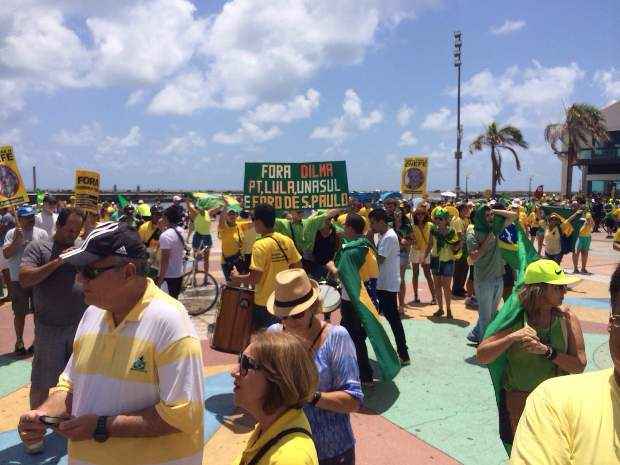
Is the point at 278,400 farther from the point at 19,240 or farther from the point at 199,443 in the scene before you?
the point at 19,240

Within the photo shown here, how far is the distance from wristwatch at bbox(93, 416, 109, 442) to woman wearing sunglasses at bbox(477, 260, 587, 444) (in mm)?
2043

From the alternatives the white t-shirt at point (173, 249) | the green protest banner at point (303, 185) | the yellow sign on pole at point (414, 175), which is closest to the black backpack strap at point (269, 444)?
the white t-shirt at point (173, 249)

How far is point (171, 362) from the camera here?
6.42 ft

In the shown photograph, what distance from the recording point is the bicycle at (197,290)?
862 centimetres

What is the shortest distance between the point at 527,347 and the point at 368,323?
2558 mm

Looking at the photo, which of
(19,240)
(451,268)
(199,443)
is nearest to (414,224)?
(451,268)

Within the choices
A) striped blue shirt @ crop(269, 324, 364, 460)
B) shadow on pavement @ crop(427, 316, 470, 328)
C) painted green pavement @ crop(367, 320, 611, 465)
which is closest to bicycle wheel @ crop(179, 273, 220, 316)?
painted green pavement @ crop(367, 320, 611, 465)

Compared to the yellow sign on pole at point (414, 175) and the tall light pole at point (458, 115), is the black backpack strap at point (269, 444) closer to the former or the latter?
the yellow sign on pole at point (414, 175)

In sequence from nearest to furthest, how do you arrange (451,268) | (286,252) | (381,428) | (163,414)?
(163,414)
(381,428)
(286,252)
(451,268)

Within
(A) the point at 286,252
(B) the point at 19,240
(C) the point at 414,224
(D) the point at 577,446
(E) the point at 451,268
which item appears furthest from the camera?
(C) the point at 414,224

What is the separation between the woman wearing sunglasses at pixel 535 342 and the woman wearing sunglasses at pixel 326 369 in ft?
2.95

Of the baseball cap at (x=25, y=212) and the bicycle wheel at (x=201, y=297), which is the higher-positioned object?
the baseball cap at (x=25, y=212)

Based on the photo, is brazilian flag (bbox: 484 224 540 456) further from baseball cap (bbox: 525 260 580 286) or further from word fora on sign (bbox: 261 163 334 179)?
word fora on sign (bbox: 261 163 334 179)

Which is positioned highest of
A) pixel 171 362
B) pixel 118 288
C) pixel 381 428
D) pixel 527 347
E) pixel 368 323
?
pixel 118 288
